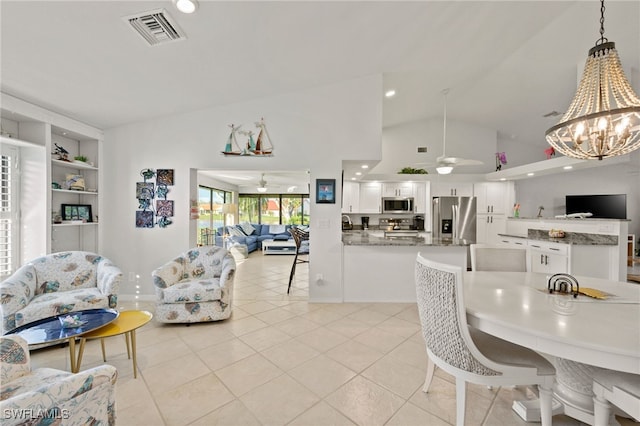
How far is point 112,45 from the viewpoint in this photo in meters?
2.19

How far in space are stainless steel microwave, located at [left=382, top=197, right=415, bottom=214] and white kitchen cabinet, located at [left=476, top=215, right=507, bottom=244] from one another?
1.46 meters

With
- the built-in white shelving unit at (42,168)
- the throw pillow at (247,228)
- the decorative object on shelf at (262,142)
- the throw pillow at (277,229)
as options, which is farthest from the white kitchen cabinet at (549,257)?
the throw pillow at (247,228)

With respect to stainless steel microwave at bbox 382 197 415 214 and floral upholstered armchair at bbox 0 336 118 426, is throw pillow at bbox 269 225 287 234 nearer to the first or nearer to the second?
stainless steel microwave at bbox 382 197 415 214

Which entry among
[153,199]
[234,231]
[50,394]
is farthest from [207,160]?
→ [234,231]

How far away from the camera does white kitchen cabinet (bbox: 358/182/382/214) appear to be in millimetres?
6098

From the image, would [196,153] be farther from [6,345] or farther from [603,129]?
[603,129]

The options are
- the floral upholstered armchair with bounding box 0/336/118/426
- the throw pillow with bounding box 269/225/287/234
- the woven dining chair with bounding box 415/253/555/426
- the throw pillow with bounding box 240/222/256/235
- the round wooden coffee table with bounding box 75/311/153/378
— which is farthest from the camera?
the throw pillow with bounding box 269/225/287/234

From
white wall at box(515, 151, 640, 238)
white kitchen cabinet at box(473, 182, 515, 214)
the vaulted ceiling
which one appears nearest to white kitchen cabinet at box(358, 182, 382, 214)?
white kitchen cabinet at box(473, 182, 515, 214)

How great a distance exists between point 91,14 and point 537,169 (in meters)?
6.13

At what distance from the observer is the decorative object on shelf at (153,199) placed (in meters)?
3.72

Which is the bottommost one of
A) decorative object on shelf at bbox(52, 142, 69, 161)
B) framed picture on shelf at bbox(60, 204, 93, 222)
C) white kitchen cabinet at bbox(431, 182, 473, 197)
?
framed picture on shelf at bbox(60, 204, 93, 222)

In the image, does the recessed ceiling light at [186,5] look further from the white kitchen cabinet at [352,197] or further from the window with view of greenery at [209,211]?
the window with view of greenery at [209,211]

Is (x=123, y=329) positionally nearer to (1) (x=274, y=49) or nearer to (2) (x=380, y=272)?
(1) (x=274, y=49)

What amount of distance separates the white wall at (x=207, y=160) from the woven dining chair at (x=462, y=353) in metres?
2.22
